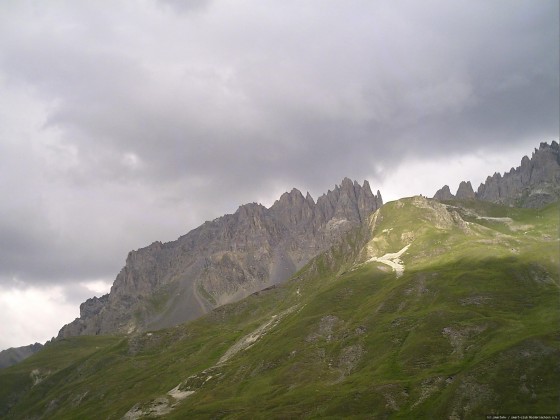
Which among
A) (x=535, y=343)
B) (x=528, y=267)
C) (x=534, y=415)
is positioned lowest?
(x=534, y=415)

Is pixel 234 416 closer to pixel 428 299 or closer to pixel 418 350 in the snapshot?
pixel 418 350

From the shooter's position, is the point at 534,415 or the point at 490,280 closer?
the point at 534,415

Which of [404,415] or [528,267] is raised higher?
[528,267]

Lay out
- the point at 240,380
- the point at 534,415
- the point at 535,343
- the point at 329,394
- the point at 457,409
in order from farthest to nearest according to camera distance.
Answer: the point at 240,380 < the point at 329,394 < the point at 535,343 < the point at 457,409 < the point at 534,415

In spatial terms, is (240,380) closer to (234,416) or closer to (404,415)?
(234,416)

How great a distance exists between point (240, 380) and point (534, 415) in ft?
373

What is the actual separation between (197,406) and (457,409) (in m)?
91.4

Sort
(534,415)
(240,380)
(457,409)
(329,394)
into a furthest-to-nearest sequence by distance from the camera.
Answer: (240,380), (329,394), (457,409), (534,415)

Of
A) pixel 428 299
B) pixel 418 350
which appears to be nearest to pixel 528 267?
pixel 428 299

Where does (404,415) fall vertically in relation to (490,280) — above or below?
below

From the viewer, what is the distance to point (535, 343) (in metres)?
113

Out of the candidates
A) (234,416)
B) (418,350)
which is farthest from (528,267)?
(234,416)

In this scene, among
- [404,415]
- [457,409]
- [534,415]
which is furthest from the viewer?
[404,415]

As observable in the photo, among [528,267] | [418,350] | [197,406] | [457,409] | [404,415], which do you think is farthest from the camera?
[528,267]
